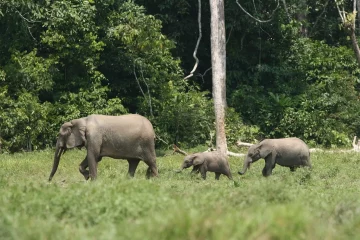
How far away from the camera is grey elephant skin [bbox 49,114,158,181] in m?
16.2

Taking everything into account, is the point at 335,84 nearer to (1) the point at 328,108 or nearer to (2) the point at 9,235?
(1) the point at 328,108

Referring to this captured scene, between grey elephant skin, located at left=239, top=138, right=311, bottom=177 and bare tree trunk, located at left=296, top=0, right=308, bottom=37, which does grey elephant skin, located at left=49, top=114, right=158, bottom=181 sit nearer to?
grey elephant skin, located at left=239, top=138, right=311, bottom=177

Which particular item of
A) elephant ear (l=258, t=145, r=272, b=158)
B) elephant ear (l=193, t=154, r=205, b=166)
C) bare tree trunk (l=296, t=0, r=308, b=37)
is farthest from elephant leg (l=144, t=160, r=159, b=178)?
bare tree trunk (l=296, t=0, r=308, b=37)

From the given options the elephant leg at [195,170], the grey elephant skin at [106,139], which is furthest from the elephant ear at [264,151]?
the grey elephant skin at [106,139]

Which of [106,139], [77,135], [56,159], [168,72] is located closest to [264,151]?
[106,139]

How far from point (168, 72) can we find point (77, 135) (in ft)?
40.2

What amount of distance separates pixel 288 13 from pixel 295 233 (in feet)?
77.5

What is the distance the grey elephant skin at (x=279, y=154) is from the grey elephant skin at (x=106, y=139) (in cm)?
303

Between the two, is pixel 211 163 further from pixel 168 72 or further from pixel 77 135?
pixel 168 72

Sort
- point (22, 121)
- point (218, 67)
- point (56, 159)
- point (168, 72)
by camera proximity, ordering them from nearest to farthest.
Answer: point (56, 159) < point (22, 121) < point (218, 67) < point (168, 72)

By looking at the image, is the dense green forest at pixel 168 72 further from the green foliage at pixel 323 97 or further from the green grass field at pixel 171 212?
the green grass field at pixel 171 212

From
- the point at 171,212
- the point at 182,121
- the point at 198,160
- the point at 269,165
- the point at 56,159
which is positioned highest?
the point at 171,212

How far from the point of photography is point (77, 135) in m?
16.4

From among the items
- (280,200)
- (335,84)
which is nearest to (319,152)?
(335,84)
